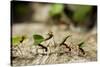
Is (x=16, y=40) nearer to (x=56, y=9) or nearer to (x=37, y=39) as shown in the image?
(x=37, y=39)

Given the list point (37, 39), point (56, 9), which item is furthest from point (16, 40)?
point (56, 9)

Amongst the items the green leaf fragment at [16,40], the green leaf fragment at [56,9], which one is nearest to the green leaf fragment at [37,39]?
the green leaf fragment at [16,40]

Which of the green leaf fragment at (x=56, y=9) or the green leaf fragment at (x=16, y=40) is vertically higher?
the green leaf fragment at (x=56, y=9)

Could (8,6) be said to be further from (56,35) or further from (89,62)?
(89,62)

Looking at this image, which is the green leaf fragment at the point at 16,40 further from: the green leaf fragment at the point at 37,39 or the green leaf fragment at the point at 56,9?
the green leaf fragment at the point at 56,9

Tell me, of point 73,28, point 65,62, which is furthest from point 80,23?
point 65,62

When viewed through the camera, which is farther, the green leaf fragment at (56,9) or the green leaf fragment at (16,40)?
the green leaf fragment at (56,9)

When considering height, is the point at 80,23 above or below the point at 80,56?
above

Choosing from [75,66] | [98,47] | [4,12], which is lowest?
[75,66]

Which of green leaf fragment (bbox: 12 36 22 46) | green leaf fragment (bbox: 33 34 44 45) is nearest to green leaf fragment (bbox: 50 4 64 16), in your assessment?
green leaf fragment (bbox: 33 34 44 45)

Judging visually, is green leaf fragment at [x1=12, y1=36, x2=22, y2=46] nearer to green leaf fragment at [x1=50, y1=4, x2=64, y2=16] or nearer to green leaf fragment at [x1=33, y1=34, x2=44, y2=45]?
green leaf fragment at [x1=33, y1=34, x2=44, y2=45]

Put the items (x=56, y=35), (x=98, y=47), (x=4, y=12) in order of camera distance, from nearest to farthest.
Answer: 1. (x=4, y=12)
2. (x=56, y=35)
3. (x=98, y=47)
